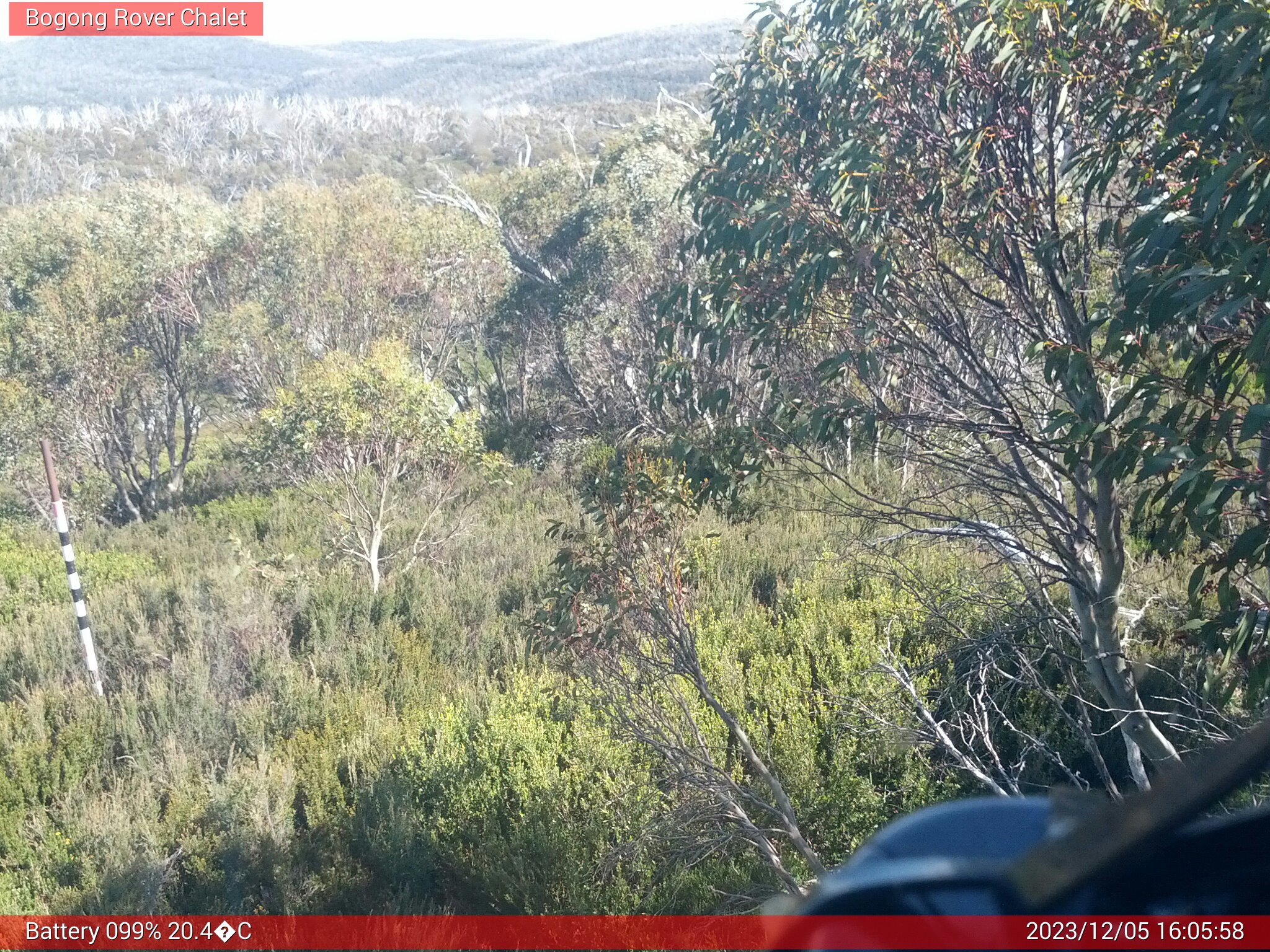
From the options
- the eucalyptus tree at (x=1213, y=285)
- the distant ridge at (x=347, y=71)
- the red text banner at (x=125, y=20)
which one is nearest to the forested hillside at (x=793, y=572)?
the eucalyptus tree at (x=1213, y=285)

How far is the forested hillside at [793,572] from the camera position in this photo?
3.35 meters

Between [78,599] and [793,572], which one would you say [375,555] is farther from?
[793,572]

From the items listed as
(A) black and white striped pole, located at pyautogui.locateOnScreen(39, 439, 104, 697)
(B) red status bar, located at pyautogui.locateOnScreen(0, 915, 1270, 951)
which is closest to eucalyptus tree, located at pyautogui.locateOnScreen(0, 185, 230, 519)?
(A) black and white striped pole, located at pyautogui.locateOnScreen(39, 439, 104, 697)

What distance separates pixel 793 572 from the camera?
30.5 feet

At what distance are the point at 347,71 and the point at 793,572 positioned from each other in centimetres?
9122

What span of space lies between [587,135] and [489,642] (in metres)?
42.6

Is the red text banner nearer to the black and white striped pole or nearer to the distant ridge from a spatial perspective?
the black and white striped pole

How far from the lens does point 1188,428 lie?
311 centimetres

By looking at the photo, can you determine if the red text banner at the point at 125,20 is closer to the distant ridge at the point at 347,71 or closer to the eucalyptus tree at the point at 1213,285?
the eucalyptus tree at the point at 1213,285

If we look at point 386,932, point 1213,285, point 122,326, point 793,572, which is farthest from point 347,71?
point 1213,285

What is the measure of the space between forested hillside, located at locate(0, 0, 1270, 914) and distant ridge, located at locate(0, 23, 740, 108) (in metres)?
56.8

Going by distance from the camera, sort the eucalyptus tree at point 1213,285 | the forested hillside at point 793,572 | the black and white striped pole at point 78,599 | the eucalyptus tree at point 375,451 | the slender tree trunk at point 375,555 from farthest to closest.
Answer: the eucalyptus tree at point 375,451 → the slender tree trunk at point 375,555 → the black and white striped pole at point 78,599 → the forested hillside at point 793,572 → the eucalyptus tree at point 1213,285

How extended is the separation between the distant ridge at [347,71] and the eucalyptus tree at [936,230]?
2345 inches

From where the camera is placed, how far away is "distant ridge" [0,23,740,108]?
69.1m
